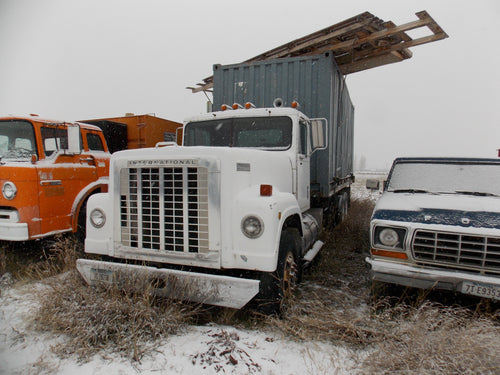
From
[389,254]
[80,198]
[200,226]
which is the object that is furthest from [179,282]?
[80,198]

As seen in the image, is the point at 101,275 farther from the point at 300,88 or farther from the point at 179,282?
the point at 300,88

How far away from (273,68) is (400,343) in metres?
5.09

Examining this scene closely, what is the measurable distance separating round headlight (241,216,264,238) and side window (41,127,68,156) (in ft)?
12.9

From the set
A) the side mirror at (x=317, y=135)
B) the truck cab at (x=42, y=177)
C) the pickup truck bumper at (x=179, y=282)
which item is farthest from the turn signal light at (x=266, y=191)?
the truck cab at (x=42, y=177)

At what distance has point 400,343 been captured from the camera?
255 centimetres

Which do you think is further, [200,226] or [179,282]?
[200,226]

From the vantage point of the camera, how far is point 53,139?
16.9 ft

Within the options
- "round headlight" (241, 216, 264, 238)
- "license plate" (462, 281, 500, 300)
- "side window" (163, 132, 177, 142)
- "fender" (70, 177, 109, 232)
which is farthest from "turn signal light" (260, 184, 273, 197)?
"side window" (163, 132, 177, 142)

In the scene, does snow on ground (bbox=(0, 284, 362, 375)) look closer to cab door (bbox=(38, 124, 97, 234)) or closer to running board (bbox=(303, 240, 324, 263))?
running board (bbox=(303, 240, 324, 263))

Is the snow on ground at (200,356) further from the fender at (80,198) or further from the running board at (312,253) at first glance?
the fender at (80,198)

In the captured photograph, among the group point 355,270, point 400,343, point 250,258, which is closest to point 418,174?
point 355,270

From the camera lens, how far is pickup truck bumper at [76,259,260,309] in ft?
8.91

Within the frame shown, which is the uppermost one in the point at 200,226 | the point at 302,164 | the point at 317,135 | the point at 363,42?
the point at 363,42

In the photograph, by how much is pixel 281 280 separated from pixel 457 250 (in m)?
1.72
